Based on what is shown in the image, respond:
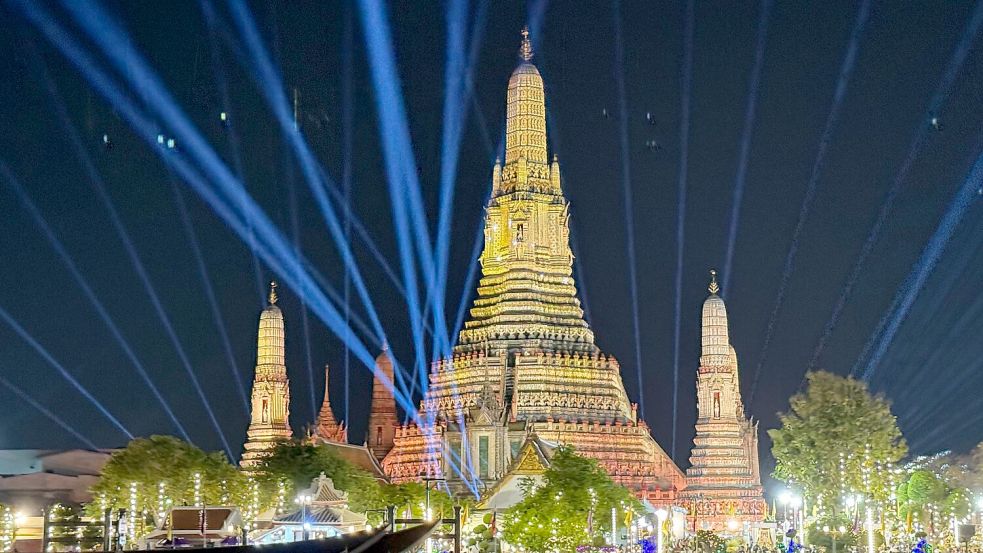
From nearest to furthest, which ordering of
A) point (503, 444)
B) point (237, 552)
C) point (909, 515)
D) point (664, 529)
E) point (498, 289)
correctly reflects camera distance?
point (237, 552) → point (664, 529) → point (909, 515) → point (503, 444) → point (498, 289)

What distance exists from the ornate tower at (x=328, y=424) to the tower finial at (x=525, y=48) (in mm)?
24921

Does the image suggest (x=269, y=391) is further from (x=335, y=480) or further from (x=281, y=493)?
(x=335, y=480)

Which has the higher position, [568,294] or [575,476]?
[568,294]

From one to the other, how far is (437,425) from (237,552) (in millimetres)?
69484

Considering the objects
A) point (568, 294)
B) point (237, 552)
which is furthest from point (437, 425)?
point (237, 552)

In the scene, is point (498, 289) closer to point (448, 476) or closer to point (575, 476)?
point (448, 476)

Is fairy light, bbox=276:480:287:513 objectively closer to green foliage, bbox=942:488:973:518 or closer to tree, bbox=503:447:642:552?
tree, bbox=503:447:642:552

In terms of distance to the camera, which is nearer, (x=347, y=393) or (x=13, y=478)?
(x=13, y=478)

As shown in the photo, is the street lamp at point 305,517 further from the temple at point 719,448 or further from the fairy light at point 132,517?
the temple at point 719,448

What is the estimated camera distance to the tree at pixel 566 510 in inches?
2793

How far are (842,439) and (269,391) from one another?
4202 centimetres

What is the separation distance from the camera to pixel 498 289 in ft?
331

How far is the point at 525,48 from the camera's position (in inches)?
3994

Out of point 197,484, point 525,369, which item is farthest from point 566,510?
point 525,369
